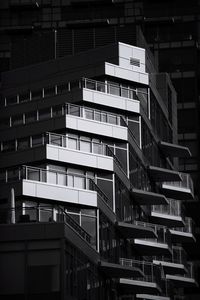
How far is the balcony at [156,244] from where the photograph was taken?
206 ft

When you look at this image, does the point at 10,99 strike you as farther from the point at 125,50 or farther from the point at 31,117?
the point at 125,50

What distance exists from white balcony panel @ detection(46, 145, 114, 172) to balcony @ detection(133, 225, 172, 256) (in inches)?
265

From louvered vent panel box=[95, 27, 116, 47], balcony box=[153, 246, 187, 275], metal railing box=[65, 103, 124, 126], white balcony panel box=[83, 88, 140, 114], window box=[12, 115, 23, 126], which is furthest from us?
balcony box=[153, 246, 187, 275]

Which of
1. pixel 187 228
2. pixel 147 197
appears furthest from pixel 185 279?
pixel 147 197

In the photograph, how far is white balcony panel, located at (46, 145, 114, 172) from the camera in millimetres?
56934

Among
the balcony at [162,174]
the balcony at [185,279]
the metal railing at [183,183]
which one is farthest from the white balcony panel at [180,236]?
the balcony at [162,174]

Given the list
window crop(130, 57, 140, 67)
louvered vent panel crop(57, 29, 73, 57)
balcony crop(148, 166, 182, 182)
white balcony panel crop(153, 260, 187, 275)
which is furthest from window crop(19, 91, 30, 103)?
white balcony panel crop(153, 260, 187, 275)

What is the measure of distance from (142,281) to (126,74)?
12.3 meters

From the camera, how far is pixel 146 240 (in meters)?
63.4

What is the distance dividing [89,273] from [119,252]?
8.61 m

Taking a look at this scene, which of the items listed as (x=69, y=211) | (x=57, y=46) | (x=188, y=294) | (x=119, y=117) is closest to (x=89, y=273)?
(x=69, y=211)

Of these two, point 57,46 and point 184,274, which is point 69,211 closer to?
point 57,46

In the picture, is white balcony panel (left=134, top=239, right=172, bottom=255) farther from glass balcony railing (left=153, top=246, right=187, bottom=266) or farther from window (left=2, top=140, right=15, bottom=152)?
window (left=2, top=140, right=15, bottom=152)

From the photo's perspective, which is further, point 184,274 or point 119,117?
point 184,274
